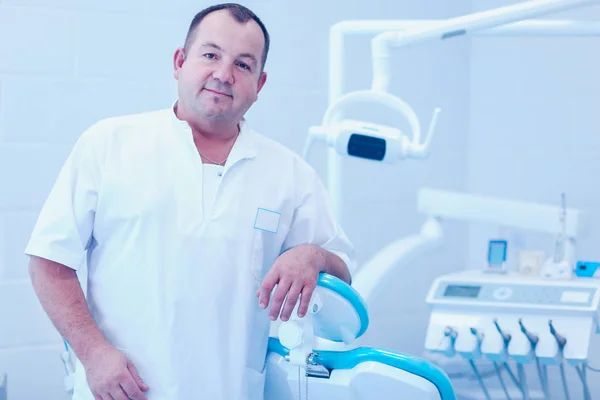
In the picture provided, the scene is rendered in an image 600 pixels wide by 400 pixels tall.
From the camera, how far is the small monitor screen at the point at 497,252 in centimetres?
251

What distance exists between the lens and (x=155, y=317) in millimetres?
1632

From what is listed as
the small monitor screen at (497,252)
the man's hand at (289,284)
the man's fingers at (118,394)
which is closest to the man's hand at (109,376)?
the man's fingers at (118,394)

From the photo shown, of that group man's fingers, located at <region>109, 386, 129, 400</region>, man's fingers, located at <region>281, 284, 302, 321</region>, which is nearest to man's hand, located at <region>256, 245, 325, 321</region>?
man's fingers, located at <region>281, 284, 302, 321</region>

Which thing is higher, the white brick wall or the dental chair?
the white brick wall

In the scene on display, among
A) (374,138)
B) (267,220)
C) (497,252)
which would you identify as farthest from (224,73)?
(497,252)

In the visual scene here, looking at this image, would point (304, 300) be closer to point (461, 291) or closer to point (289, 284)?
point (289, 284)

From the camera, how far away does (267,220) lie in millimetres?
1729

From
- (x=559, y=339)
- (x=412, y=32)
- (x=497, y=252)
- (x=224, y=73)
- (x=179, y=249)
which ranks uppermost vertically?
(x=412, y=32)

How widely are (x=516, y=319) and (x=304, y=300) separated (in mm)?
893

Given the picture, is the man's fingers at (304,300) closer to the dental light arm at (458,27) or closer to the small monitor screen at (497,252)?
the dental light arm at (458,27)

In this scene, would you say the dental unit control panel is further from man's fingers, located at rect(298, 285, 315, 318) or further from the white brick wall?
the white brick wall

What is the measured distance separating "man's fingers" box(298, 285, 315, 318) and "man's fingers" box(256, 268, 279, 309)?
2.4 inches

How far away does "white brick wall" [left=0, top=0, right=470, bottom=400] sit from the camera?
2.50m

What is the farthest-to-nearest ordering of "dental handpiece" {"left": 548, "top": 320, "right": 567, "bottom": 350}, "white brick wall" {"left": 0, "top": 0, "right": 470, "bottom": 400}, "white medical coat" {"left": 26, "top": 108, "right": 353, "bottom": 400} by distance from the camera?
"white brick wall" {"left": 0, "top": 0, "right": 470, "bottom": 400} < "dental handpiece" {"left": 548, "top": 320, "right": 567, "bottom": 350} < "white medical coat" {"left": 26, "top": 108, "right": 353, "bottom": 400}
